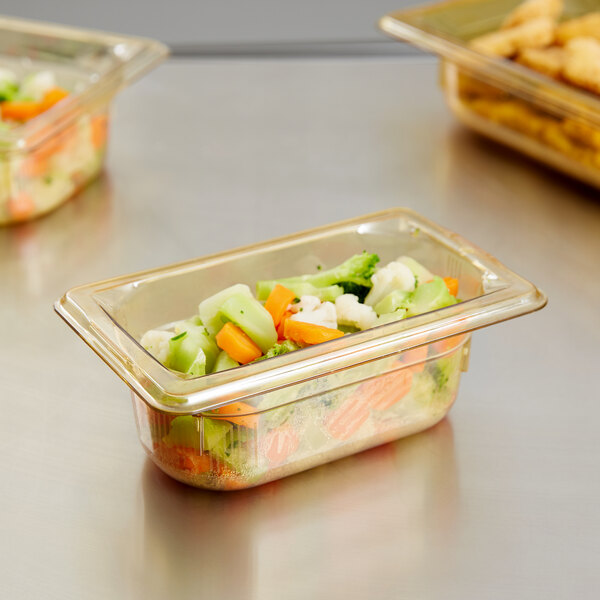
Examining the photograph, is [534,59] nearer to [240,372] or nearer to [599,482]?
[599,482]

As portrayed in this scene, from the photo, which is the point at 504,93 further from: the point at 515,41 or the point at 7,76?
the point at 7,76

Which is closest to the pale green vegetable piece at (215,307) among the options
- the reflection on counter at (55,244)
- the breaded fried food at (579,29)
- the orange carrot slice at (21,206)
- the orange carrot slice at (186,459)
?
the orange carrot slice at (186,459)

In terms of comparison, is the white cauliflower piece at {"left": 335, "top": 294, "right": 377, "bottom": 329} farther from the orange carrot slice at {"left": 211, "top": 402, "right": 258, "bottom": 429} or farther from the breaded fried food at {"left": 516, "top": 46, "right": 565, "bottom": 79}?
the breaded fried food at {"left": 516, "top": 46, "right": 565, "bottom": 79}

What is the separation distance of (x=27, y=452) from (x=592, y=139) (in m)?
0.79

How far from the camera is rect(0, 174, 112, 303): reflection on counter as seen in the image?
3.91ft

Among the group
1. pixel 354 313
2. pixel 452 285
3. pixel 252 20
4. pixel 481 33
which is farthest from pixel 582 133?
pixel 252 20

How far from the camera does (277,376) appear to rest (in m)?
0.71

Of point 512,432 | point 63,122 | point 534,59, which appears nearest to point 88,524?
point 512,432

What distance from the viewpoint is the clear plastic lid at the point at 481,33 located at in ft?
4.13

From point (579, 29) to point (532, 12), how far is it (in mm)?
84

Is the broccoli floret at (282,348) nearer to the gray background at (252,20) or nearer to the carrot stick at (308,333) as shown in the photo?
the carrot stick at (308,333)

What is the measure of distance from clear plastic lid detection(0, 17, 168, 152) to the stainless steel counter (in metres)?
0.14

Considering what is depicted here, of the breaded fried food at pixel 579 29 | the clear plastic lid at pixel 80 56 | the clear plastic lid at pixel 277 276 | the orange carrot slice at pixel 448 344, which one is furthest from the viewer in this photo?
the breaded fried food at pixel 579 29

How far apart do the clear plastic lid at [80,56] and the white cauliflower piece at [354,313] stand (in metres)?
0.57
